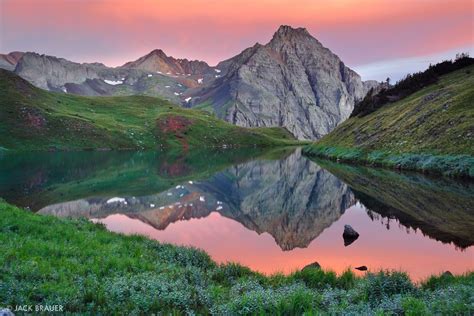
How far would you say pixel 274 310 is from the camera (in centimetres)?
1123

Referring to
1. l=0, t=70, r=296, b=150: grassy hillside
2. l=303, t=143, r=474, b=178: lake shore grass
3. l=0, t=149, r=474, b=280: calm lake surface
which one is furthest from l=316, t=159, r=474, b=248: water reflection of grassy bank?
l=0, t=70, r=296, b=150: grassy hillside

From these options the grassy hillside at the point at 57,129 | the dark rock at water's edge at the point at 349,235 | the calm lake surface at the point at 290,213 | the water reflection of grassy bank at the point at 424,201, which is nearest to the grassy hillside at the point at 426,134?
the calm lake surface at the point at 290,213

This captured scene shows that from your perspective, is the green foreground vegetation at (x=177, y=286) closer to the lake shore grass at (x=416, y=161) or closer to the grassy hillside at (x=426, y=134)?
the lake shore grass at (x=416, y=161)

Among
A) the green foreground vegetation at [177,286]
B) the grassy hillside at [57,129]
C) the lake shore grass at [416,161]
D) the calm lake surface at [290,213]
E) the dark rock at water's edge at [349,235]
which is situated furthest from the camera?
the grassy hillside at [57,129]

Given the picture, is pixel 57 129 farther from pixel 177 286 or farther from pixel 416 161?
pixel 177 286

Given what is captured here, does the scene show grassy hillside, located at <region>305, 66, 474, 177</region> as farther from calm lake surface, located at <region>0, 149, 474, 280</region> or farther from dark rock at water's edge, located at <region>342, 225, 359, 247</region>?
dark rock at water's edge, located at <region>342, 225, 359, 247</region>

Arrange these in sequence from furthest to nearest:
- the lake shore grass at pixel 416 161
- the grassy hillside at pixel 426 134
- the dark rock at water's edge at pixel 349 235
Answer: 1. the grassy hillside at pixel 426 134
2. the lake shore grass at pixel 416 161
3. the dark rock at water's edge at pixel 349 235

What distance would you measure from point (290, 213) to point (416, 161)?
96.3 ft

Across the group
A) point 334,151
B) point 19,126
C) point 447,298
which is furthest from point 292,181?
point 19,126

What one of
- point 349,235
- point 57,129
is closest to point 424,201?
point 349,235

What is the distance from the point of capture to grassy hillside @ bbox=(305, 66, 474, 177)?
49450 mm

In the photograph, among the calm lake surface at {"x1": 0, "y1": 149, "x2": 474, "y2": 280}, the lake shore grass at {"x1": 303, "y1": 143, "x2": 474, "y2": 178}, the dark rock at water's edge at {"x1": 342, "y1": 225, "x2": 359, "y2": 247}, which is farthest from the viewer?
the lake shore grass at {"x1": 303, "y1": 143, "x2": 474, "y2": 178}

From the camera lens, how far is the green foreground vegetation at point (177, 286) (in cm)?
1138

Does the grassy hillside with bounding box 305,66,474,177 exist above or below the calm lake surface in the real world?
above
